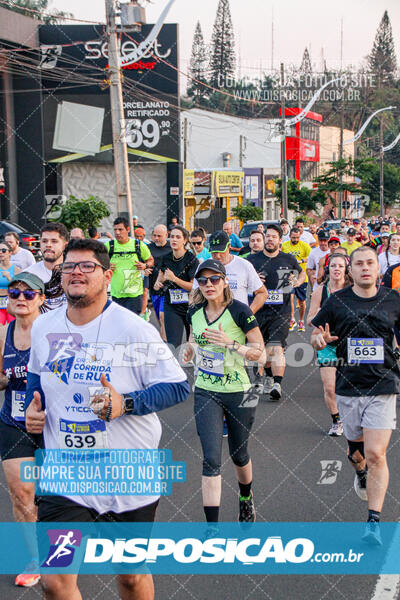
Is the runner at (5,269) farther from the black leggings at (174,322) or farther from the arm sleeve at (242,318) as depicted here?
the arm sleeve at (242,318)

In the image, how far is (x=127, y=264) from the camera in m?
10.9

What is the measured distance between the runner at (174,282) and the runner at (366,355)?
4417 mm

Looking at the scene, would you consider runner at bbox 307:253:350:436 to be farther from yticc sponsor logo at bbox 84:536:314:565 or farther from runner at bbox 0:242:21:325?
runner at bbox 0:242:21:325

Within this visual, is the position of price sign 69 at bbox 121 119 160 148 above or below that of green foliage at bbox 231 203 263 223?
above

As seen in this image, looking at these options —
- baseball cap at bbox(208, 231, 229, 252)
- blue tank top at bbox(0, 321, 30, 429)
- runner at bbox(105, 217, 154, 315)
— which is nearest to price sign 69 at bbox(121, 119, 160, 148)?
runner at bbox(105, 217, 154, 315)

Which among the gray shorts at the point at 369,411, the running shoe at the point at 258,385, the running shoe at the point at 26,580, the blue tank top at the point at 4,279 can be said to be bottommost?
the running shoe at the point at 258,385

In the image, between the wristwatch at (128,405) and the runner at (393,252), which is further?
the runner at (393,252)

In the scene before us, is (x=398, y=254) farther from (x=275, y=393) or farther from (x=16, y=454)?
(x=16, y=454)

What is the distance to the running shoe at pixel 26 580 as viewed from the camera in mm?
4504

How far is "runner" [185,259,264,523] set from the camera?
5238mm

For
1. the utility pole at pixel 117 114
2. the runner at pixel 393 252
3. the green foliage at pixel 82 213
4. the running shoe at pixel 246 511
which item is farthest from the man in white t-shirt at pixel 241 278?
the green foliage at pixel 82 213

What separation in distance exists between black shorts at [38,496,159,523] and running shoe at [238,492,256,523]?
6.13ft

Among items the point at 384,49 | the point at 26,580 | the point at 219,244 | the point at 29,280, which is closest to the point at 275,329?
the point at 219,244

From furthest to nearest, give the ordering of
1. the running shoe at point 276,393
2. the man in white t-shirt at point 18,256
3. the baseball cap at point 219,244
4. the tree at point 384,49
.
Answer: the tree at point 384,49 → the man in white t-shirt at point 18,256 → the running shoe at point 276,393 → the baseball cap at point 219,244
